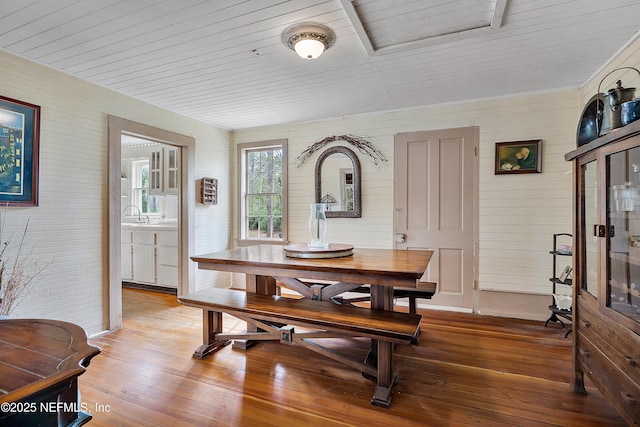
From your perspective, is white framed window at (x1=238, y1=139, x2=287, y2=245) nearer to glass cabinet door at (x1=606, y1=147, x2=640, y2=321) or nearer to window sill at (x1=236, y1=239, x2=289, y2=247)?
window sill at (x1=236, y1=239, x2=289, y2=247)

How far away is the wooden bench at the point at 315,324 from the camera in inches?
81.1

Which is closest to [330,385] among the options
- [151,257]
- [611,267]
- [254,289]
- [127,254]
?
[254,289]

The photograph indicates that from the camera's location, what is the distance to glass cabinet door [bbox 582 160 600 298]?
6.26 ft

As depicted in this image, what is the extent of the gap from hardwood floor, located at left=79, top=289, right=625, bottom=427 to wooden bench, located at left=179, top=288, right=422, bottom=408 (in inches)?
4.8

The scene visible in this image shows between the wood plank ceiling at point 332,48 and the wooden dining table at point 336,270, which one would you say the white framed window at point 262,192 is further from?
the wooden dining table at point 336,270

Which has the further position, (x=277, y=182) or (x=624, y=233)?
(x=277, y=182)

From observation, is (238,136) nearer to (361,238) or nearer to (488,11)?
(361,238)

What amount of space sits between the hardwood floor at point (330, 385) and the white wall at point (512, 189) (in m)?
0.64

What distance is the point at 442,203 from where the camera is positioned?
3891 mm

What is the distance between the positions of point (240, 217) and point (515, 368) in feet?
13.0

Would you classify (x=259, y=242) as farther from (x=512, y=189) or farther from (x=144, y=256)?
(x=512, y=189)

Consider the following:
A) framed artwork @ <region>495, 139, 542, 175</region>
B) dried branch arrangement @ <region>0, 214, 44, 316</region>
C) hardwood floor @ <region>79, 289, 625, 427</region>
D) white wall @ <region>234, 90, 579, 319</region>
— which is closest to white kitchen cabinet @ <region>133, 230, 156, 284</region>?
hardwood floor @ <region>79, 289, 625, 427</region>

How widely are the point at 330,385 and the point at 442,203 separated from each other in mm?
2533

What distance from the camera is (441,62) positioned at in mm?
2768
